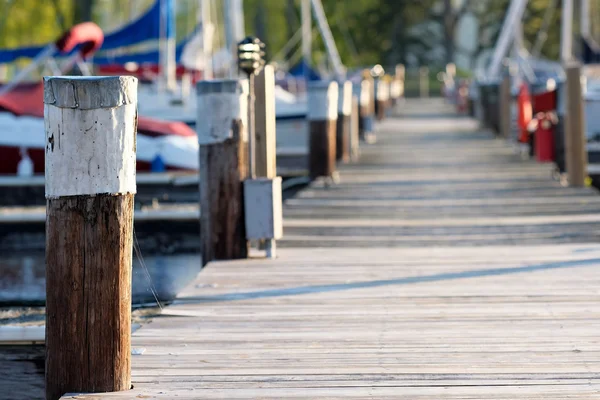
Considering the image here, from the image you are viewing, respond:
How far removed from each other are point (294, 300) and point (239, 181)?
1595 mm

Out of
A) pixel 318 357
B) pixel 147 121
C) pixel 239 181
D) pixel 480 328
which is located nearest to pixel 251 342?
pixel 318 357

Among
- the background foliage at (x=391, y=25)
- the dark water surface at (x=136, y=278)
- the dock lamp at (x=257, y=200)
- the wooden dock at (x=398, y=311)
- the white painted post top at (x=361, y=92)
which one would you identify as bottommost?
the dark water surface at (x=136, y=278)

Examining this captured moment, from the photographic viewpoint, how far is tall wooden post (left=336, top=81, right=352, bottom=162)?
16.8m

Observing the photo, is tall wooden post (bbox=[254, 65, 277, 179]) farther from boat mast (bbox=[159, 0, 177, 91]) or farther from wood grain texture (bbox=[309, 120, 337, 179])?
boat mast (bbox=[159, 0, 177, 91])

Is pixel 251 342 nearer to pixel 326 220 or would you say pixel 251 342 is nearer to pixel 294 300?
pixel 294 300

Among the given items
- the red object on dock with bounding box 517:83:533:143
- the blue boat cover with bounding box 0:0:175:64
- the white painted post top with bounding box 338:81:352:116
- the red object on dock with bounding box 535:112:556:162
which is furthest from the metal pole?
the red object on dock with bounding box 535:112:556:162

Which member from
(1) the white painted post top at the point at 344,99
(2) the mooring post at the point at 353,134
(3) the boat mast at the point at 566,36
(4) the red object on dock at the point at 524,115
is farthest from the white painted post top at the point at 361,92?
(3) the boat mast at the point at 566,36

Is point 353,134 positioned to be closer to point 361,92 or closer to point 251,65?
point 361,92

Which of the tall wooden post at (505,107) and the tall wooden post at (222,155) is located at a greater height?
the tall wooden post at (505,107)

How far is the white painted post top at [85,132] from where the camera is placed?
183 inches

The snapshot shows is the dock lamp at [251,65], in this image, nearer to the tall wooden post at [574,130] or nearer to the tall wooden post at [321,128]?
the tall wooden post at [574,130]

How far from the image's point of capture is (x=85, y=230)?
15.4 ft

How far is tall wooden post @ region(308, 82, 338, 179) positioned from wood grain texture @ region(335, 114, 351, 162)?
2.46 metres

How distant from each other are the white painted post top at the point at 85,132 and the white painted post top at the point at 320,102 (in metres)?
9.53
